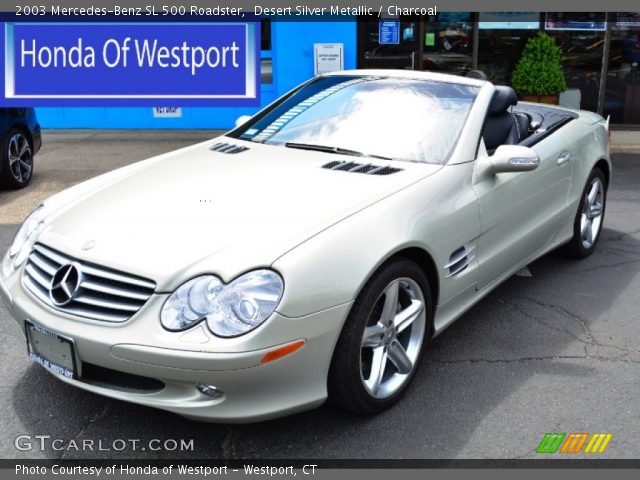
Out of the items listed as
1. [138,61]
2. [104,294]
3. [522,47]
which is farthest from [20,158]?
[522,47]

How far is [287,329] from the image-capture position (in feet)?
8.79

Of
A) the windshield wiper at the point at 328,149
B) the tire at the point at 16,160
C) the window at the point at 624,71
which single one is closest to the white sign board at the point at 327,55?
the window at the point at 624,71

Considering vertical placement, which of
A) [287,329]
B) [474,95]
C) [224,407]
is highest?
[474,95]

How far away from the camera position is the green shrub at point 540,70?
1078cm

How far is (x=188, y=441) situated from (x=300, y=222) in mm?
1048

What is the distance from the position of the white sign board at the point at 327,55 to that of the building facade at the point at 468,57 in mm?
146

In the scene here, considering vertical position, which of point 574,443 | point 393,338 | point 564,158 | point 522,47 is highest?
point 522,47

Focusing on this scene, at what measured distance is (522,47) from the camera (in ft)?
37.7

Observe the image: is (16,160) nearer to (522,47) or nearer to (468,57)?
(468,57)

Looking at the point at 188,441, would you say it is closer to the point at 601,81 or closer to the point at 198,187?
the point at 198,187

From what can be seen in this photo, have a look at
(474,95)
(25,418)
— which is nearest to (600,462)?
(474,95)

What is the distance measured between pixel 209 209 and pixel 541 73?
8.83 metres

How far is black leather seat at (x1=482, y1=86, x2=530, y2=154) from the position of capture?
A: 14.2ft

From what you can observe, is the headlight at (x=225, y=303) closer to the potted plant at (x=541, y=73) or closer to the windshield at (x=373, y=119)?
the windshield at (x=373, y=119)
